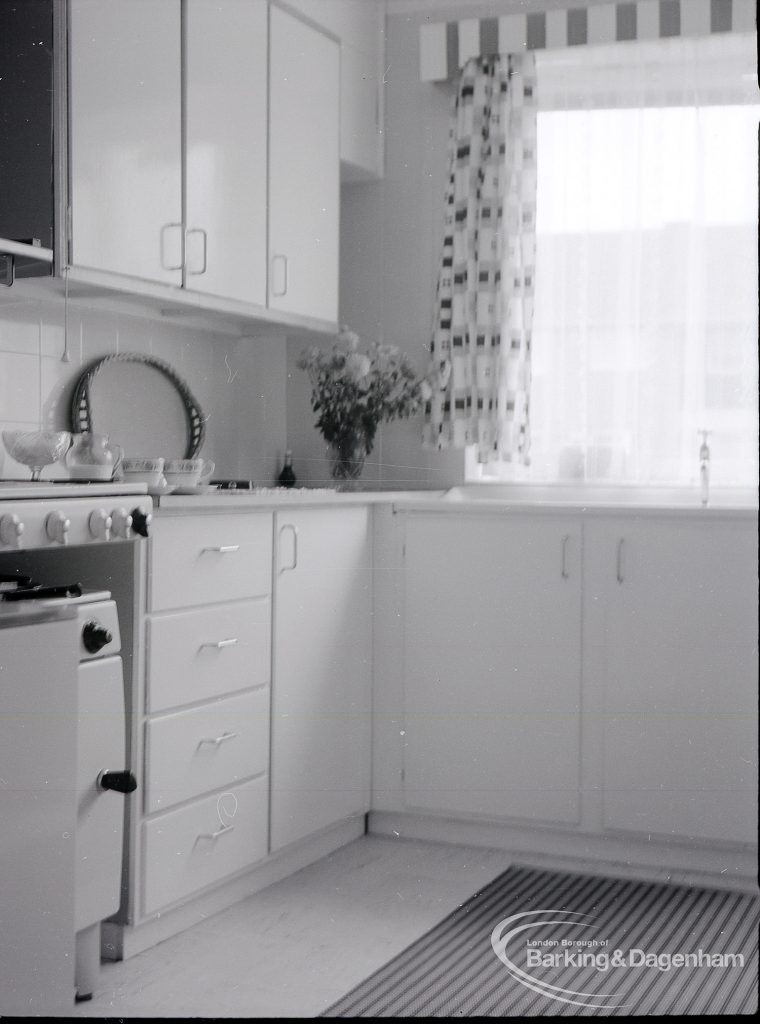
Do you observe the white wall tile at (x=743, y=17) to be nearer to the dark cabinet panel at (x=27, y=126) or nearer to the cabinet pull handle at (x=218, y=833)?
the dark cabinet panel at (x=27, y=126)

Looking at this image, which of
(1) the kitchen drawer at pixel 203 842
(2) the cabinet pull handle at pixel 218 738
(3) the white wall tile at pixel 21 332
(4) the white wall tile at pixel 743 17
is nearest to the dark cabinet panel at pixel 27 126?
(3) the white wall tile at pixel 21 332

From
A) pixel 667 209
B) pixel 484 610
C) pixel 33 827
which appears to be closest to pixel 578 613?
pixel 484 610

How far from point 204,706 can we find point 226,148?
4.42ft

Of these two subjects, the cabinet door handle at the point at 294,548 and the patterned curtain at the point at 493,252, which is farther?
the patterned curtain at the point at 493,252

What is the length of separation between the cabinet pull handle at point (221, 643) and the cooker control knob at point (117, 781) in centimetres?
37

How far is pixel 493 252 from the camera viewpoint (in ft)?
10.9

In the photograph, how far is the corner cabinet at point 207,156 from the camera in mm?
2426

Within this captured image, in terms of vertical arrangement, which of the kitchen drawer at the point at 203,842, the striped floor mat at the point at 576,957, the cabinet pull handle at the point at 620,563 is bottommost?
the striped floor mat at the point at 576,957

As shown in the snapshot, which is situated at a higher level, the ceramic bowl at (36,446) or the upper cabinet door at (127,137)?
the upper cabinet door at (127,137)

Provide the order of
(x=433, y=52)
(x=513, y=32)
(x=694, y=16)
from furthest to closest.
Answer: (x=433, y=52) → (x=513, y=32) → (x=694, y=16)

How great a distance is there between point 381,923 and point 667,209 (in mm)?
2021

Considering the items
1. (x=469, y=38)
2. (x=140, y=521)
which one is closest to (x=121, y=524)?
(x=140, y=521)

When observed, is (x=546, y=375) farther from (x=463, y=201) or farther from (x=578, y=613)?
(x=578, y=613)

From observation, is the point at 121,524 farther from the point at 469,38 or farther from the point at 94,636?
the point at 469,38
